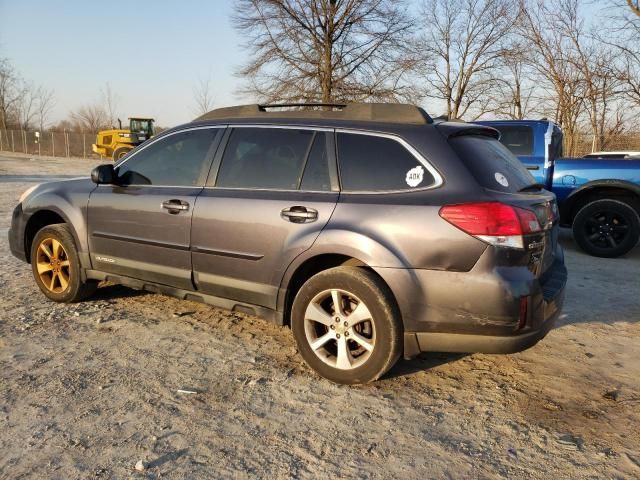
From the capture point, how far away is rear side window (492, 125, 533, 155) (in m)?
7.72

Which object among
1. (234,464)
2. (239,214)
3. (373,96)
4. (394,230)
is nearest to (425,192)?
(394,230)

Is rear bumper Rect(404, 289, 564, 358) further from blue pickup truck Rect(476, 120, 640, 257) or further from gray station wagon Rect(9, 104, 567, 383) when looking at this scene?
blue pickup truck Rect(476, 120, 640, 257)

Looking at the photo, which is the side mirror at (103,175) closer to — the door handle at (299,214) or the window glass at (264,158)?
the window glass at (264,158)

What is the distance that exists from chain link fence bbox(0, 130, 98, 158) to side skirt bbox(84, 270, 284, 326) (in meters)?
44.9

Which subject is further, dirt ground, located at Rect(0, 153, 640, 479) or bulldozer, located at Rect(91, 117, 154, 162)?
bulldozer, located at Rect(91, 117, 154, 162)

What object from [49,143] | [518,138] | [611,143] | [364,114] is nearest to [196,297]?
[364,114]

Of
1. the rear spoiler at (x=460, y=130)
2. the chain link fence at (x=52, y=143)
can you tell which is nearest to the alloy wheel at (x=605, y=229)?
the rear spoiler at (x=460, y=130)

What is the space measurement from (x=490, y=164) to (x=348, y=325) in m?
1.31

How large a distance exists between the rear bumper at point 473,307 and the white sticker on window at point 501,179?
53 centimetres

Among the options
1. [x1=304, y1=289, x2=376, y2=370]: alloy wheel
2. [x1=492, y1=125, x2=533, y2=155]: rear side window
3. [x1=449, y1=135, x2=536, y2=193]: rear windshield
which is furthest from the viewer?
[x1=492, y1=125, x2=533, y2=155]: rear side window

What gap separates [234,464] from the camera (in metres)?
2.36

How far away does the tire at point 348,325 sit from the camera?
9.66 ft

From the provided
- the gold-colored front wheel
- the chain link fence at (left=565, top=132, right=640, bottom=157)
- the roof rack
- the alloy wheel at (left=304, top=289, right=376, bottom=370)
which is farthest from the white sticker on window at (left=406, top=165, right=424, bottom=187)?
the chain link fence at (left=565, top=132, right=640, bottom=157)

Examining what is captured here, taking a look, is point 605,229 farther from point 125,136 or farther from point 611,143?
point 125,136
